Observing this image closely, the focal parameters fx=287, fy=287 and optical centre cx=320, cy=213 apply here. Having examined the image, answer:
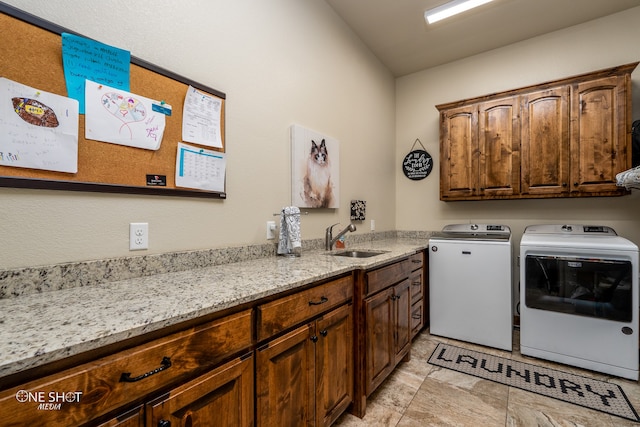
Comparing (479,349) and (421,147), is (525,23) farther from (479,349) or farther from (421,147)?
(479,349)

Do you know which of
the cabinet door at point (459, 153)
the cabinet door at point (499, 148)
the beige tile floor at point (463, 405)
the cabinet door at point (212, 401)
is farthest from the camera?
the cabinet door at point (459, 153)

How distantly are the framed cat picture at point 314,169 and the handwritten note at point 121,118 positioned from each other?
957 millimetres

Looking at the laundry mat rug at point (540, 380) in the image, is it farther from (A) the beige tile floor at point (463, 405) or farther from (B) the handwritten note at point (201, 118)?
(B) the handwritten note at point (201, 118)

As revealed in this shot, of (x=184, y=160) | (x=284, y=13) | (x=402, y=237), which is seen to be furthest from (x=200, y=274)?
(x=402, y=237)

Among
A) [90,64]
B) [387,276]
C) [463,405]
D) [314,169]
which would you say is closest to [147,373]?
[90,64]

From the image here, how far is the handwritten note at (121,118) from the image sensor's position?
113cm

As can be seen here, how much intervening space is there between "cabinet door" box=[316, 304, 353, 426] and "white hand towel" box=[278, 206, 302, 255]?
1.75ft

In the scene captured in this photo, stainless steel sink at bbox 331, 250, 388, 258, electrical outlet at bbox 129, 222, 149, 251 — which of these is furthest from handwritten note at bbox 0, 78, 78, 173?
stainless steel sink at bbox 331, 250, 388, 258

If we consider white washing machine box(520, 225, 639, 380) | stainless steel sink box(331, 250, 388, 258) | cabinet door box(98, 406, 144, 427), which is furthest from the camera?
stainless steel sink box(331, 250, 388, 258)

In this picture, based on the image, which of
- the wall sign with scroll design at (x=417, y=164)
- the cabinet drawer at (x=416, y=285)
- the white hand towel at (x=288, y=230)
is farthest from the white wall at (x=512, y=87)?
the white hand towel at (x=288, y=230)

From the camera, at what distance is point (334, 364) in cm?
148

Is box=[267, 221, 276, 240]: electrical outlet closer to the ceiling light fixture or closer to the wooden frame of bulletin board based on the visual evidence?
the wooden frame of bulletin board

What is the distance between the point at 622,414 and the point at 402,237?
228 centimetres

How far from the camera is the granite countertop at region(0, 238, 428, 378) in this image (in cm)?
61
